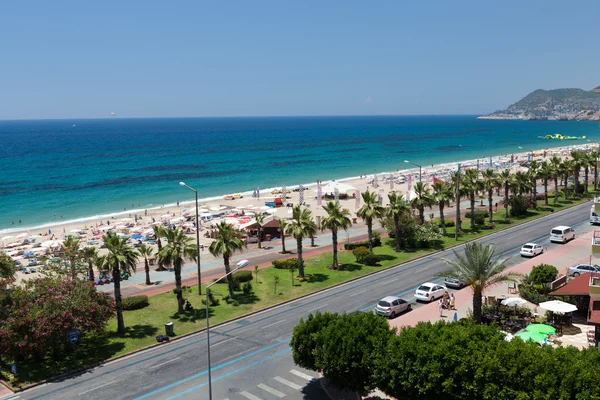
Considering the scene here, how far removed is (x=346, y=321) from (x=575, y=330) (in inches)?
649

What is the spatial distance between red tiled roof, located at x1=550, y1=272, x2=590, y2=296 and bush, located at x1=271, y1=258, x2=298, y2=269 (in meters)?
20.2

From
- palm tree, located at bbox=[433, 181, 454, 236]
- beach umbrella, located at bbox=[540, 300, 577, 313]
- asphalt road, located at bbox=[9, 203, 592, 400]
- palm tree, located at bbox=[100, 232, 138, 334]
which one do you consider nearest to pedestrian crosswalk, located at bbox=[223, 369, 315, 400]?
asphalt road, located at bbox=[9, 203, 592, 400]

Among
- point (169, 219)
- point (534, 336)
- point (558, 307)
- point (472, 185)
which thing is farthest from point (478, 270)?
point (169, 219)

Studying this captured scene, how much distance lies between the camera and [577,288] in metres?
32.2

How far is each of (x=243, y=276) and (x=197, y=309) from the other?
664 centimetres

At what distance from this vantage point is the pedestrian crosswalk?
23.5m

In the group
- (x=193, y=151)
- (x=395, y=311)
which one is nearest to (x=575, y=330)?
(x=395, y=311)

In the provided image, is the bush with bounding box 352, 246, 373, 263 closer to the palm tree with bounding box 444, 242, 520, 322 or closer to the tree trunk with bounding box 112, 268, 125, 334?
the palm tree with bounding box 444, 242, 520, 322

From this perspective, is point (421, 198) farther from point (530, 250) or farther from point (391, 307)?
point (391, 307)

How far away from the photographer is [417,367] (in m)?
19.0

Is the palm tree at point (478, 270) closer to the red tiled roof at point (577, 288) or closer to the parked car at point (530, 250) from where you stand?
the red tiled roof at point (577, 288)

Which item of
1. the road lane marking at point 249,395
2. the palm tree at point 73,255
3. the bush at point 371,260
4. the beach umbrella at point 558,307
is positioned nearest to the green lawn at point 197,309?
the bush at point 371,260

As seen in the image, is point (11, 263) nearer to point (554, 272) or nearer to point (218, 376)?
point (218, 376)

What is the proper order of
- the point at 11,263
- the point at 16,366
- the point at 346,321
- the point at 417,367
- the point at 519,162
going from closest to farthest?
1. the point at 417,367
2. the point at 346,321
3. the point at 16,366
4. the point at 11,263
5. the point at 519,162
